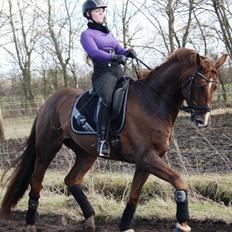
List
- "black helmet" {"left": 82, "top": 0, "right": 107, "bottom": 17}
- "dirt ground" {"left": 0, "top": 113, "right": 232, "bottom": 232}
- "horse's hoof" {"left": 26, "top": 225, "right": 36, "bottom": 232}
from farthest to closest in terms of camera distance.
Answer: "horse's hoof" {"left": 26, "top": 225, "right": 36, "bottom": 232}, "dirt ground" {"left": 0, "top": 113, "right": 232, "bottom": 232}, "black helmet" {"left": 82, "top": 0, "right": 107, "bottom": 17}

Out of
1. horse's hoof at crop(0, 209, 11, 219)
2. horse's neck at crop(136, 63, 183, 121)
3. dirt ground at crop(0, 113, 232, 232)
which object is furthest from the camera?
horse's hoof at crop(0, 209, 11, 219)

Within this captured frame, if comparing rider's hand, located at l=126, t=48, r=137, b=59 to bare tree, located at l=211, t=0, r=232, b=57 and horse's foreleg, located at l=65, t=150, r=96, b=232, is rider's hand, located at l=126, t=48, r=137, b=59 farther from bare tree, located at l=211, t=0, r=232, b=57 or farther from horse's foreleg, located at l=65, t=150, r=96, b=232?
bare tree, located at l=211, t=0, r=232, b=57

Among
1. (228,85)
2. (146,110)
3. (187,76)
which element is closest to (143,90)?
(146,110)

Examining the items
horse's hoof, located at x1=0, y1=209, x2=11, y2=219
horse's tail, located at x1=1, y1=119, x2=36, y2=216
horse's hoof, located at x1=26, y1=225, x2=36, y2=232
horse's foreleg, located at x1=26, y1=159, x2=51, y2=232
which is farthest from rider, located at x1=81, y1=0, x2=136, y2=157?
horse's hoof, located at x1=0, y1=209, x2=11, y2=219

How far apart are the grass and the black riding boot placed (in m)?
1.34

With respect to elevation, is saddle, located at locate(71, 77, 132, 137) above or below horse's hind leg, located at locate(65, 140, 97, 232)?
above

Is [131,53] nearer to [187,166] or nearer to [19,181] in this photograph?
[19,181]

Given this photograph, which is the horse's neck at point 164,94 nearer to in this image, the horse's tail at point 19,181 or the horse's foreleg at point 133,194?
the horse's foreleg at point 133,194

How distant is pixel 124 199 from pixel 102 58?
266cm

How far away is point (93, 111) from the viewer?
200 inches

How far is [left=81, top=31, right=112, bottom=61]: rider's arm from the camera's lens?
4.77 meters

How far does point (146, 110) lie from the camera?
462 cm

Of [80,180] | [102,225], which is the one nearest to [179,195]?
[102,225]

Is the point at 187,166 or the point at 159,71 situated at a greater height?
the point at 159,71
